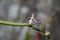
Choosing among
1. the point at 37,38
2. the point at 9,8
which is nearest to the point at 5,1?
the point at 9,8

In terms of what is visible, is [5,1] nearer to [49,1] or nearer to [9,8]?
[9,8]

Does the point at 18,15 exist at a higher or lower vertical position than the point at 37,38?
higher

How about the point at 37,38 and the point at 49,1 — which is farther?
the point at 49,1

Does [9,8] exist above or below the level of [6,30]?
above

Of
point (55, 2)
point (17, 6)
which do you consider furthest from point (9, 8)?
point (55, 2)

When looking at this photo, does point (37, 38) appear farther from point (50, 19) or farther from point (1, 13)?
point (1, 13)
